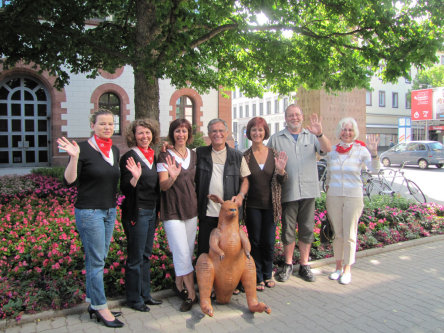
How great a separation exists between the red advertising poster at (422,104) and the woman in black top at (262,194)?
1588 inches

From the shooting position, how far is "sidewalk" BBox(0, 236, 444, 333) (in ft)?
10.9

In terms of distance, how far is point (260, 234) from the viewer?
13.9ft

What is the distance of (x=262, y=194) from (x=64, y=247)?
105 inches

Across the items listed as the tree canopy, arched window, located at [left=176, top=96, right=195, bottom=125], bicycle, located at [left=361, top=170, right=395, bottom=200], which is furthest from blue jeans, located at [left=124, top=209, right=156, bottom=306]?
the tree canopy

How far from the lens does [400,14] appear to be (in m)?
6.79

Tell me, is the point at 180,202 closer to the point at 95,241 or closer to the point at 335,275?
A: the point at 95,241

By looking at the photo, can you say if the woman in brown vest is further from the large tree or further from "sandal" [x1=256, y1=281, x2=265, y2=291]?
the large tree

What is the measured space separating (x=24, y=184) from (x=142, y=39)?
204 inches

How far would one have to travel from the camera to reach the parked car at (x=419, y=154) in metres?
21.5

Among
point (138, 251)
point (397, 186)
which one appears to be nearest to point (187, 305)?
point (138, 251)

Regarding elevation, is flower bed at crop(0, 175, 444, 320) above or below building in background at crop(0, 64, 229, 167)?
below

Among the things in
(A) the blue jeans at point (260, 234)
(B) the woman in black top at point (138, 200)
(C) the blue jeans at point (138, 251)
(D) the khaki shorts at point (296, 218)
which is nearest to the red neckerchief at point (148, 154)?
(B) the woman in black top at point (138, 200)

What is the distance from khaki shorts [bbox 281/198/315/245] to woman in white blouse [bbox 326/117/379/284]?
0.97 ft

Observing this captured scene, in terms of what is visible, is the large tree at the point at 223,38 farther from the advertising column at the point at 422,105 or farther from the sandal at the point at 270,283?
the advertising column at the point at 422,105
